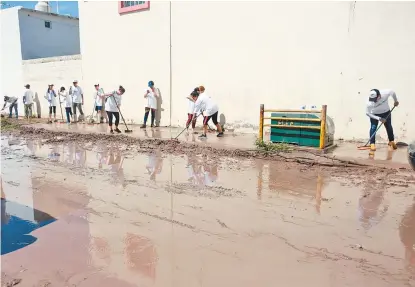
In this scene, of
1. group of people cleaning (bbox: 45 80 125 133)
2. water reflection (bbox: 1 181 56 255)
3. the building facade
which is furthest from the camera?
the building facade

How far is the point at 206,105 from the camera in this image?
384 inches

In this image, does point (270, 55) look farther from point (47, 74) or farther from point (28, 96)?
point (28, 96)

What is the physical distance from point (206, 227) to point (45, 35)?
19131 mm

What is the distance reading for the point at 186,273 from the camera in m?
2.88

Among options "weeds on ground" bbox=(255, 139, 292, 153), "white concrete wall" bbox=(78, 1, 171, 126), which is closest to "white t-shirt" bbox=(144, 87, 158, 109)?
"white concrete wall" bbox=(78, 1, 171, 126)

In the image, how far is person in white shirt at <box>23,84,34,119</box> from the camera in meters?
16.8

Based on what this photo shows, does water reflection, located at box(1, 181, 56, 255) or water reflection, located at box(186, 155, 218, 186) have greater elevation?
water reflection, located at box(186, 155, 218, 186)

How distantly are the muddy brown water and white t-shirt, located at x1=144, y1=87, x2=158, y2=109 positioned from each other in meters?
6.11

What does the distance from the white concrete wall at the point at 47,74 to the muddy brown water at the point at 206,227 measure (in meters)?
9.99

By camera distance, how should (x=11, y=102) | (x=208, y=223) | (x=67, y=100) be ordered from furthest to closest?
(x=11, y=102) < (x=67, y=100) < (x=208, y=223)

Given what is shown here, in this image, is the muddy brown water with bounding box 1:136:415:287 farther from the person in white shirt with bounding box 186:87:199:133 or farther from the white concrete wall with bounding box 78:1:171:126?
the white concrete wall with bounding box 78:1:171:126

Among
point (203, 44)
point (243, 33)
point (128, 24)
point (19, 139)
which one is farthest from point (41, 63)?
point (243, 33)

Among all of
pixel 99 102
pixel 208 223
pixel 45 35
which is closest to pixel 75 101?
pixel 99 102

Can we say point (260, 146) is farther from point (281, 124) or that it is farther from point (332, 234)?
point (332, 234)
